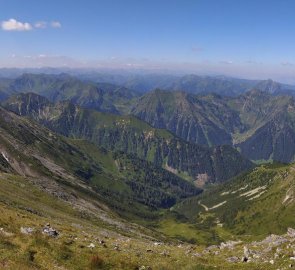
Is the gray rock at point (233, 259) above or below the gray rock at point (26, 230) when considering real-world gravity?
below

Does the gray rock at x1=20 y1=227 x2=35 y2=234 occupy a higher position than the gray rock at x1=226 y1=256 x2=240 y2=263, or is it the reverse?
the gray rock at x1=20 y1=227 x2=35 y2=234

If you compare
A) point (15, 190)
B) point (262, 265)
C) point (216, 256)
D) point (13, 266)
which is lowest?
point (15, 190)

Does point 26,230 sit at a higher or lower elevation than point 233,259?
higher

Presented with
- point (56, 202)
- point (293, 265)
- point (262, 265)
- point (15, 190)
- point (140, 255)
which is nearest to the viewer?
point (293, 265)

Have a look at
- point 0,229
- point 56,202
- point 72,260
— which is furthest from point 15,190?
point 72,260

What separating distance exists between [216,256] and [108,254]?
1420 cm

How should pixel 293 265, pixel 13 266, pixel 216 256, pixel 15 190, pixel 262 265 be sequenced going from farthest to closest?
pixel 15 190 → pixel 216 256 → pixel 262 265 → pixel 293 265 → pixel 13 266

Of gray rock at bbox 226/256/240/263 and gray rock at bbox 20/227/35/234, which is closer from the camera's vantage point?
gray rock at bbox 226/256/240/263

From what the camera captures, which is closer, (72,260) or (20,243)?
(72,260)

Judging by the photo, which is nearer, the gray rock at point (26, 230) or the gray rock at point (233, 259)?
the gray rock at point (233, 259)

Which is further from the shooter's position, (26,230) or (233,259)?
(26,230)

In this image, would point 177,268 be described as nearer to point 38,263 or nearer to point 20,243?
point 38,263

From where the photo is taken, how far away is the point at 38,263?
32938 millimetres

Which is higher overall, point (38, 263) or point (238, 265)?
point (38, 263)
